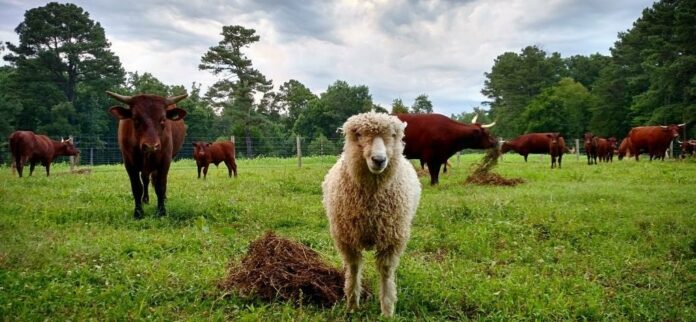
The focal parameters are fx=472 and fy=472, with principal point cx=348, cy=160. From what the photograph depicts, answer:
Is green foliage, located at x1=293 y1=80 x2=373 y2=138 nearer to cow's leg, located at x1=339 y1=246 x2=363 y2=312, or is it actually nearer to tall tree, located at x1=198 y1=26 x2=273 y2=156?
tall tree, located at x1=198 y1=26 x2=273 y2=156

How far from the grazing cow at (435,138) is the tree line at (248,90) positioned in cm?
1328

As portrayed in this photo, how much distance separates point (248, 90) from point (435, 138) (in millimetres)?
35976

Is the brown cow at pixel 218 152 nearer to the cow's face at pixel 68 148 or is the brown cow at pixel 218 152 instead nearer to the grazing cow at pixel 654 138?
the cow's face at pixel 68 148

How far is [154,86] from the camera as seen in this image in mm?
62344

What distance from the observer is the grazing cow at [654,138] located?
25906mm

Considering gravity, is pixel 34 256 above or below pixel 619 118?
below

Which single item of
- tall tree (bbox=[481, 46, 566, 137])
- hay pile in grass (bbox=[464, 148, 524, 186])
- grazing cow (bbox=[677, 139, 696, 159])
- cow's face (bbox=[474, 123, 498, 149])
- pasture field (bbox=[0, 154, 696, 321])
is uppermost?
tall tree (bbox=[481, 46, 566, 137])

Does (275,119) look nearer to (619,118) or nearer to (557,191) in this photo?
(619,118)

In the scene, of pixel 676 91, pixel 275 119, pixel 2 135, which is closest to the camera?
pixel 2 135

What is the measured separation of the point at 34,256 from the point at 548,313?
17.5 ft

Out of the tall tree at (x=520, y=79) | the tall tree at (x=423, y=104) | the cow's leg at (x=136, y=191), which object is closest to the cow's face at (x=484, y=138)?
the cow's leg at (x=136, y=191)

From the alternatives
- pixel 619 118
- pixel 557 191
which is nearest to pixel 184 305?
pixel 557 191

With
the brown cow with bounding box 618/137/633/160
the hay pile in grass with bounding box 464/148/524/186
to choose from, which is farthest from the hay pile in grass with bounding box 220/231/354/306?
the brown cow with bounding box 618/137/633/160

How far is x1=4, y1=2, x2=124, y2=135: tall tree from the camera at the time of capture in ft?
115
